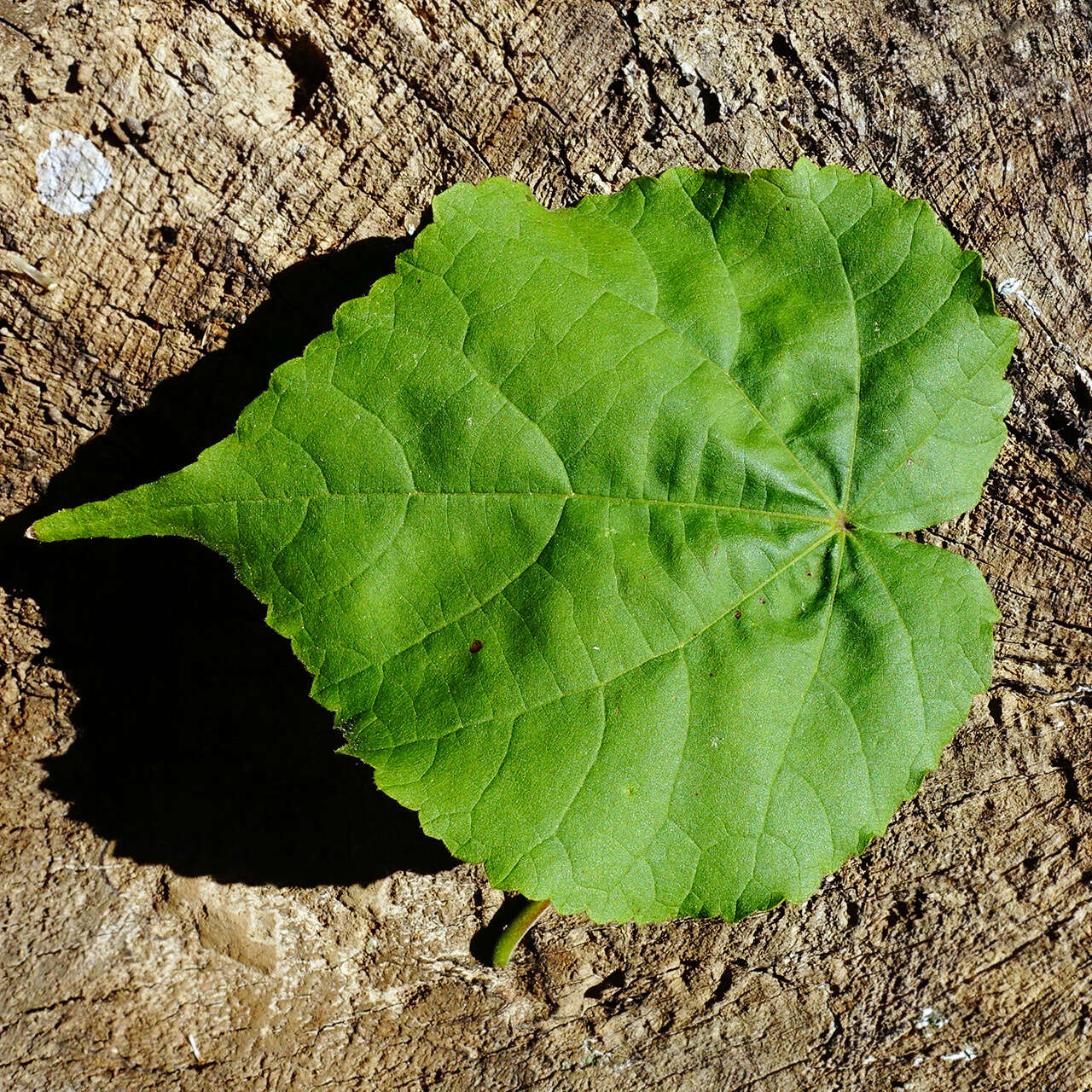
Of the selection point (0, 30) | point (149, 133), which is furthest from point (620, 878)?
point (0, 30)

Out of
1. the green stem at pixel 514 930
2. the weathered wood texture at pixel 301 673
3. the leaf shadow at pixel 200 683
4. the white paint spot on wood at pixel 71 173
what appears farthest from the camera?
the green stem at pixel 514 930

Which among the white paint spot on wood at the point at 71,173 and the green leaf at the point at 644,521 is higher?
the white paint spot on wood at the point at 71,173

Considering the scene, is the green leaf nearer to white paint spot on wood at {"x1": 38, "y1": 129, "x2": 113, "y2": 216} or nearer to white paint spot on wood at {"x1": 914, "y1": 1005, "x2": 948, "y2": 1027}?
white paint spot on wood at {"x1": 38, "y1": 129, "x2": 113, "y2": 216}

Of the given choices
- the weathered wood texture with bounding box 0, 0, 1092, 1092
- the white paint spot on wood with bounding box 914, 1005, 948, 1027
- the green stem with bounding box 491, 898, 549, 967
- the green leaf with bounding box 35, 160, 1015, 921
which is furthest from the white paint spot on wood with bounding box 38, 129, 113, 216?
the white paint spot on wood with bounding box 914, 1005, 948, 1027

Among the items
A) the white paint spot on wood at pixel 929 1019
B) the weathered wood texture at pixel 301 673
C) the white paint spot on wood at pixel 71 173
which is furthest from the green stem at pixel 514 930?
the white paint spot on wood at pixel 71 173

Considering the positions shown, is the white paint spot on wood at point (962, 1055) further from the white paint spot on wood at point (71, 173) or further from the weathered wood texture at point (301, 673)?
the white paint spot on wood at point (71, 173)

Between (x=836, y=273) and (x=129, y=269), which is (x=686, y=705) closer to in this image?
(x=836, y=273)

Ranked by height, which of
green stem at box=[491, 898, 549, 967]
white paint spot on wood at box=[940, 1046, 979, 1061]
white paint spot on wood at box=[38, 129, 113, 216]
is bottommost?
white paint spot on wood at box=[940, 1046, 979, 1061]
